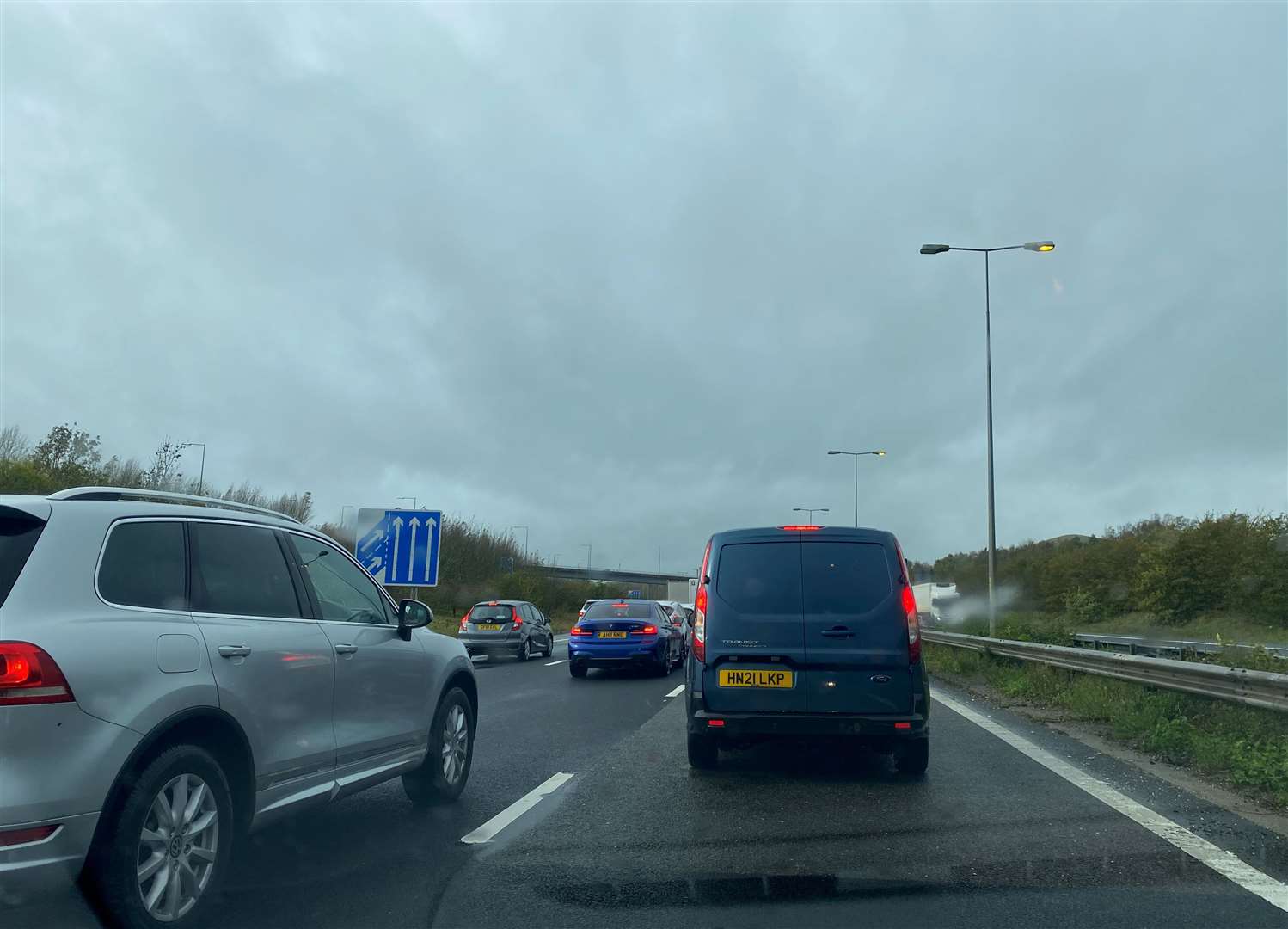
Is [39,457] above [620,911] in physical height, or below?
above

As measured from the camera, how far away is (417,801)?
22.5 ft

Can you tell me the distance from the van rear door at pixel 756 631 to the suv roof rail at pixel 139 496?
3.47 m

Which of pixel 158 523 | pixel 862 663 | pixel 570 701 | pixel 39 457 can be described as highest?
pixel 39 457

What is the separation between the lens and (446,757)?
22.9 feet

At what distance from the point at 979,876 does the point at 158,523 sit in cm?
435

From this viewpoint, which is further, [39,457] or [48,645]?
[39,457]

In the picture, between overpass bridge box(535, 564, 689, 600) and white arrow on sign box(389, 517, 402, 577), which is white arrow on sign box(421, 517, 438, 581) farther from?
overpass bridge box(535, 564, 689, 600)

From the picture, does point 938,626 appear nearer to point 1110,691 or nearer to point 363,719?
point 1110,691

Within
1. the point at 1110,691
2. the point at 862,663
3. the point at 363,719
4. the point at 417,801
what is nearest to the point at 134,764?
the point at 363,719

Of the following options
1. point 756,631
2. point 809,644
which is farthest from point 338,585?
point 809,644

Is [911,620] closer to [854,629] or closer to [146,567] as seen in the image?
[854,629]

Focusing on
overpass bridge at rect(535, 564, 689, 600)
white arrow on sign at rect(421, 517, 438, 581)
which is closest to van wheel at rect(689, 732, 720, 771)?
white arrow on sign at rect(421, 517, 438, 581)

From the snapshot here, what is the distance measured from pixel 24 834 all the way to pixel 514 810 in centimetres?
360

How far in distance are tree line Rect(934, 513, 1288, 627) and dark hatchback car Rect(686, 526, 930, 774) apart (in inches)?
882
